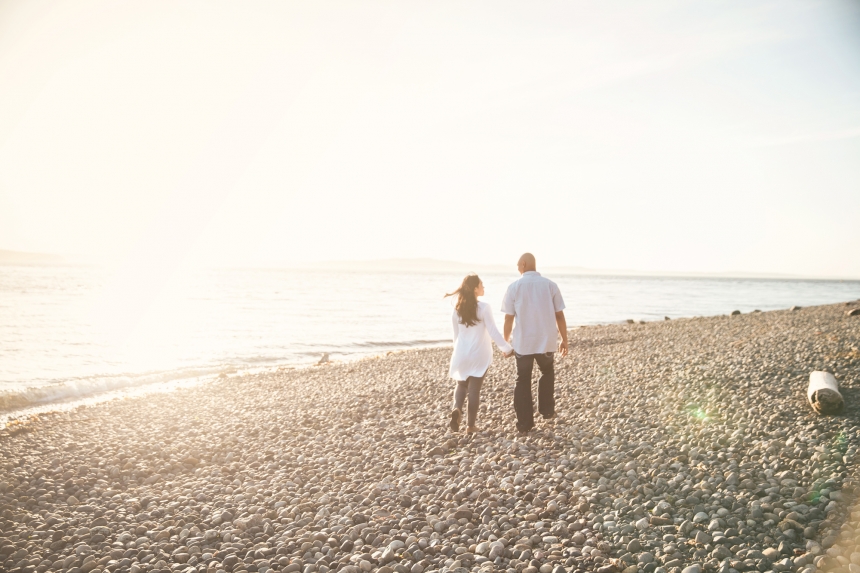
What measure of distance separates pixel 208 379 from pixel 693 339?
1769 centimetres

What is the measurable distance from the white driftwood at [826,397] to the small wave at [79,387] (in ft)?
61.9

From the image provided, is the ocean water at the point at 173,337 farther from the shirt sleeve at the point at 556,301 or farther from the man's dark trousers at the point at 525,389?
the shirt sleeve at the point at 556,301

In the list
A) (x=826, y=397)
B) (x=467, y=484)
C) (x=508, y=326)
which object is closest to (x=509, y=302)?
(x=508, y=326)

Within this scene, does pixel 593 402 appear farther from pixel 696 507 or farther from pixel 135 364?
pixel 135 364

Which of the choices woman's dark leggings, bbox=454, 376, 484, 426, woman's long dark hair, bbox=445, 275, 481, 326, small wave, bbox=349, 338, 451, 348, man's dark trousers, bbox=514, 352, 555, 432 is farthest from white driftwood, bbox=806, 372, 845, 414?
small wave, bbox=349, 338, 451, 348

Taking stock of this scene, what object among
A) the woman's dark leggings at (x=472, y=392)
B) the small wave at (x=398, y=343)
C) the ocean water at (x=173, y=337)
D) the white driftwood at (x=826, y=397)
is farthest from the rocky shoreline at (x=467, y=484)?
the small wave at (x=398, y=343)

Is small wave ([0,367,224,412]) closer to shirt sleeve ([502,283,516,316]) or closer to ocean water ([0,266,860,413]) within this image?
ocean water ([0,266,860,413])

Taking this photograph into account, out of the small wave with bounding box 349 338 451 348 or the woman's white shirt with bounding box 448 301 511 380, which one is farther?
the small wave with bounding box 349 338 451 348

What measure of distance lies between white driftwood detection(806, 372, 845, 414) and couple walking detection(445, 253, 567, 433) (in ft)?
12.9

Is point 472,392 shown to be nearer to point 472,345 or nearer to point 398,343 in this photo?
point 472,345

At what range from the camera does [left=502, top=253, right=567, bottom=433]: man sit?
26.2ft

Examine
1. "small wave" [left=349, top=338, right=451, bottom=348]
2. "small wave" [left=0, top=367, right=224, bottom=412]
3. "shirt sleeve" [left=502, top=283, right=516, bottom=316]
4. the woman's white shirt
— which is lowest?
"small wave" [left=0, top=367, right=224, bottom=412]

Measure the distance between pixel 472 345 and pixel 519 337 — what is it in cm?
80

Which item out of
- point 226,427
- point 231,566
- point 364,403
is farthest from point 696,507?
point 226,427
